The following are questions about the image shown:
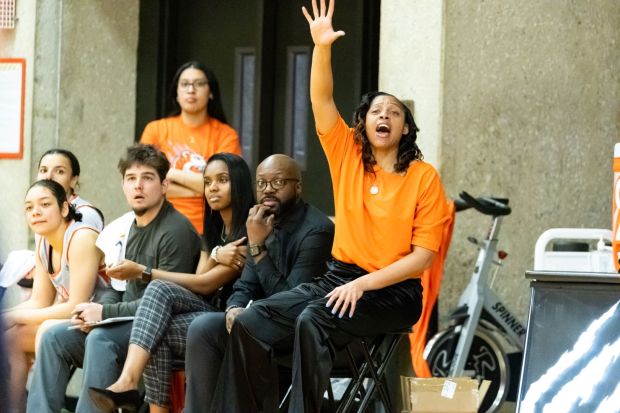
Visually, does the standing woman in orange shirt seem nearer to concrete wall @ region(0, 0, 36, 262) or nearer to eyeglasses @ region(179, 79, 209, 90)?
eyeglasses @ region(179, 79, 209, 90)

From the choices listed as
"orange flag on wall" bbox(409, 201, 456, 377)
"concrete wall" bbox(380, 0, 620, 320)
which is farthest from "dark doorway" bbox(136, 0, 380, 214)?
"orange flag on wall" bbox(409, 201, 456, 377)

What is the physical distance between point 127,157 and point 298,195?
1121mm

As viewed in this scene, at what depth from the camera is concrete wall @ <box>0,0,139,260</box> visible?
911 centimetres

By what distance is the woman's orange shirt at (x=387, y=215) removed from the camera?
19.1ft

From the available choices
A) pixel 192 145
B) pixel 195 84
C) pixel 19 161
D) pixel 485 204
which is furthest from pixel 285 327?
pixel 19 161

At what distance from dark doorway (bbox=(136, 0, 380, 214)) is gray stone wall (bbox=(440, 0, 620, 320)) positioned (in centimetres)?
137

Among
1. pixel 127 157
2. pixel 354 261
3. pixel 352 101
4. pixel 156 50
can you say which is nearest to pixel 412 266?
pixel 354 261

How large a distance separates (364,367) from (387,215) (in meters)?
0.73

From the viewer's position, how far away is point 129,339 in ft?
21.5

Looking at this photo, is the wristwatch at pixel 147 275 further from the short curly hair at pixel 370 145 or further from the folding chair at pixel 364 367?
the short curly hair at pixel 370 145

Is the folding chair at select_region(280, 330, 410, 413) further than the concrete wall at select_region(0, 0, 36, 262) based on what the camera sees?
No

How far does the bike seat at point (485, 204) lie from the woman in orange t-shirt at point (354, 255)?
3.72 feet

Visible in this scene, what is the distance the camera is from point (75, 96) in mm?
9258

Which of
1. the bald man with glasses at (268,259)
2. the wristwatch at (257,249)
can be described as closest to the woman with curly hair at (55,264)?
the bald man with glasses at (268,259)
